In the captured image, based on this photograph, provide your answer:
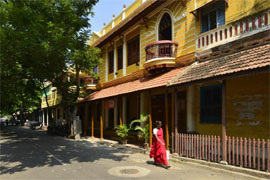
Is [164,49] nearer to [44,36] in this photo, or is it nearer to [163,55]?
[163,55]

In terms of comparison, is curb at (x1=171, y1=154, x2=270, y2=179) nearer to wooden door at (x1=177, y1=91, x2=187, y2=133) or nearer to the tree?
wooden door at (x1=177, y1=91, x2=187, y2=133)

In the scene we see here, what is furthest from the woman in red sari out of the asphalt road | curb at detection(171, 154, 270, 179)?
curb at detection(171, 154, 270, 179)

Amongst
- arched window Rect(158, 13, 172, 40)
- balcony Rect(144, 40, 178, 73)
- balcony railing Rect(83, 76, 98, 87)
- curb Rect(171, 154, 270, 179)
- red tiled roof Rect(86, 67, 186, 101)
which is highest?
arched window Rect(158, 13, 172, 40)

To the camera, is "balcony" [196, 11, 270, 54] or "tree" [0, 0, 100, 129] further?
"tree" [0, 0, 100, 129]

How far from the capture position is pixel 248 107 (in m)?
8.02

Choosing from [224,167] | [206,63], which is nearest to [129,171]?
[224,167]

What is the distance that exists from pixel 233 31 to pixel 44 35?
28.9ft

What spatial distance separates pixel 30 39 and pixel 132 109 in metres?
8.35

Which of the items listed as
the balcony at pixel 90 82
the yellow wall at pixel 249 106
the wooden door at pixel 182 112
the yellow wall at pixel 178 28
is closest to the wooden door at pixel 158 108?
the wooden door at pixel 182 112

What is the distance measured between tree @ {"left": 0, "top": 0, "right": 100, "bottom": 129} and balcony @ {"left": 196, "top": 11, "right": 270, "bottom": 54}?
6.70 metres

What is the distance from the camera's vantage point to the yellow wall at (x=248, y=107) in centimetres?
750

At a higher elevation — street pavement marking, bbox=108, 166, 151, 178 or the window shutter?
the window shutter

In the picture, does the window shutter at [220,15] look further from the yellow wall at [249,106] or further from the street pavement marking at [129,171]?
the street pavement marking at [129,171]

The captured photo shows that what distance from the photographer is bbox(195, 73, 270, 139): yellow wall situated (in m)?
7.50
